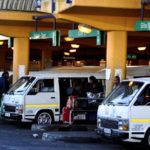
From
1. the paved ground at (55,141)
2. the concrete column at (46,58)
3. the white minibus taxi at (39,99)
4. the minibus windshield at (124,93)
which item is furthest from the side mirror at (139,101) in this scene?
the concrete column at (46,58)

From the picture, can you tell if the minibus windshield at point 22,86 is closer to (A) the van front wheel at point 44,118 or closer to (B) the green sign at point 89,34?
(A) the van front wheel at point 44,118

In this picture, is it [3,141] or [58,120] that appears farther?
[58,120]

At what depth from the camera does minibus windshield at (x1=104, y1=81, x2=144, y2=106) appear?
14.5 meters

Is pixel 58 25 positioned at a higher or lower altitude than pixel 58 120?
higher

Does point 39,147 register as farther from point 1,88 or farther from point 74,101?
point 1,88

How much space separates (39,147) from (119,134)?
2.25 meters

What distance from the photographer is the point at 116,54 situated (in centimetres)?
2152

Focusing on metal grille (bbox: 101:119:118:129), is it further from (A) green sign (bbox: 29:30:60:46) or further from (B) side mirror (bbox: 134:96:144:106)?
(A) green sign (bbox: 29:30:60:46)

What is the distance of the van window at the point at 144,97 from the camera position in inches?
560

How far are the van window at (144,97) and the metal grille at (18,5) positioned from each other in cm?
1127

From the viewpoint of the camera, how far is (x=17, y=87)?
840 inches

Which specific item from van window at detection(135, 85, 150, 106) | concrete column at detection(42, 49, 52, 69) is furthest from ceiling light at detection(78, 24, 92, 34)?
concrete column at detection(42, 49, 52, 69)

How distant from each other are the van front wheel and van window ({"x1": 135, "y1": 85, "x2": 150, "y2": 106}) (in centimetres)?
691

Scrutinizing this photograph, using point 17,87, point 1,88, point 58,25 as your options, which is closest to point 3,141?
point 17,87
